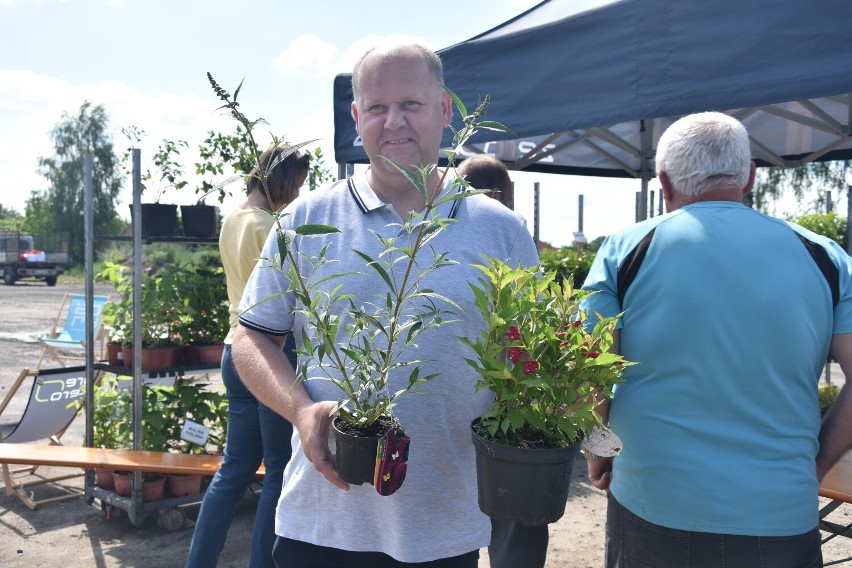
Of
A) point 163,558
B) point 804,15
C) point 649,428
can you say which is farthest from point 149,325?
point 804,15

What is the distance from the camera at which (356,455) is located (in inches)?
45.1

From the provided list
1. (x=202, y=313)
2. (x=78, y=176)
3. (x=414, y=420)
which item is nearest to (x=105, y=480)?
(x=202, y=313)

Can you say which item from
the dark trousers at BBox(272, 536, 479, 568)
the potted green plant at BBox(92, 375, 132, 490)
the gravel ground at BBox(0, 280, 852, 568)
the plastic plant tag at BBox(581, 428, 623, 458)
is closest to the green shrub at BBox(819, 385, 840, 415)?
the gravel ground at BBox(0, 280, 852, 568)

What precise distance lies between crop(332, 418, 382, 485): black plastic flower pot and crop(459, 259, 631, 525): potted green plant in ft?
0.65

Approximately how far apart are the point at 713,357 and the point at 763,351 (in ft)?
0.33

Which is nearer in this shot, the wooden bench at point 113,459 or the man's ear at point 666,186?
the man's ear at point 666,186

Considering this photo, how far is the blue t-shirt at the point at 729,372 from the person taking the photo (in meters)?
1.50

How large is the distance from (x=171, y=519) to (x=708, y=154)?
3234 mm

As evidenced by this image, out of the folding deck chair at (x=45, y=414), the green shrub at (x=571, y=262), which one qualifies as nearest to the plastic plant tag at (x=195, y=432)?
the folding deck chair at (x=45, y=414)

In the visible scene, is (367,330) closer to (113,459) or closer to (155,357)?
(113,459)

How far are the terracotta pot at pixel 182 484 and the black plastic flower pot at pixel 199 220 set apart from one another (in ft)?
4.67

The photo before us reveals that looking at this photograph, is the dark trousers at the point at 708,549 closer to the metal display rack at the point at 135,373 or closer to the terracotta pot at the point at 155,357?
the metal display rack at the point at 135,373

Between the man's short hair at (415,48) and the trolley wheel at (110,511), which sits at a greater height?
the man's short hair at (415,48)

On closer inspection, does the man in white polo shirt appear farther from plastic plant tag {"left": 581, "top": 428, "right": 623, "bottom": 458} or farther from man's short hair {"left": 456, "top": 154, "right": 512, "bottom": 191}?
man's short hair {"left": 456, "top": 154, "right": 512, "bottom": 191}
